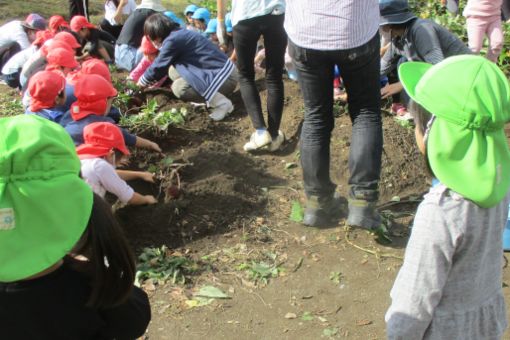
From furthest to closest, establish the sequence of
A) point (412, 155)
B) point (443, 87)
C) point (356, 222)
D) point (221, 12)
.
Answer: point (221, 12)
point (412, 155)
point (356, 222)
point (443, 87)

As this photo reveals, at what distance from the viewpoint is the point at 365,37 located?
121 inches

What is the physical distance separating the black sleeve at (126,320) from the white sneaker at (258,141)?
3.12m

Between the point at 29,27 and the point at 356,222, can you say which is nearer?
the point at 356,222

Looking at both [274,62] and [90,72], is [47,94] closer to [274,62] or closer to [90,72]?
[90,72]

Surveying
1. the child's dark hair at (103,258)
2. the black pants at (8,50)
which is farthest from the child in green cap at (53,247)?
the black pants at (8,50)

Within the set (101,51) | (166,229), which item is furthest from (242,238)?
(101,51)

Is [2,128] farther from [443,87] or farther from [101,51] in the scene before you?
[101,51]

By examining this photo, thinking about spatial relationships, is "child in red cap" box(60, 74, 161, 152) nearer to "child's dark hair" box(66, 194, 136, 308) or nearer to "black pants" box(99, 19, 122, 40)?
"child's dark hair" box(66, 194, 136, 308)

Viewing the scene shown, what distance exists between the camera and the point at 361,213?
10.9ft

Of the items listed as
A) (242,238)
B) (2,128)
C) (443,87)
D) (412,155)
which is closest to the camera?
(2,128)

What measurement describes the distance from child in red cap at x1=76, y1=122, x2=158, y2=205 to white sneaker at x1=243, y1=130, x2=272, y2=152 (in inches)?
52.6

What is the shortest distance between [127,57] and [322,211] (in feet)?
15.9

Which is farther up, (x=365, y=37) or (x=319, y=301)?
(x=365, y=37)

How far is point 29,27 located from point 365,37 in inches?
240
